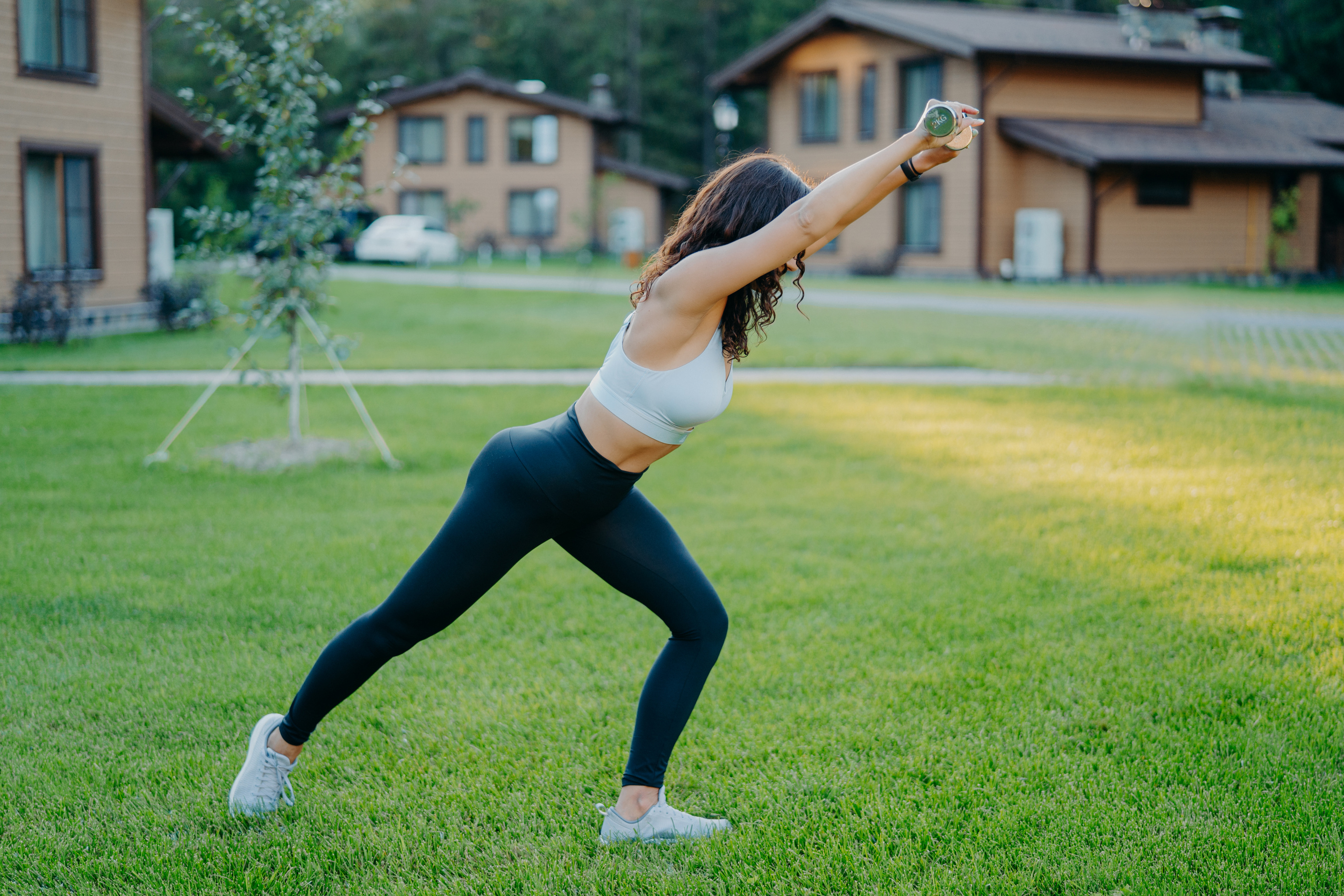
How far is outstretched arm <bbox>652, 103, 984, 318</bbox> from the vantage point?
109 inches

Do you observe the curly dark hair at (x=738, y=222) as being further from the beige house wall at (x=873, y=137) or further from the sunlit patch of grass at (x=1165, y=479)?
the beige house wall at (x=873, y=137)

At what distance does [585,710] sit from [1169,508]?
418 centimetres

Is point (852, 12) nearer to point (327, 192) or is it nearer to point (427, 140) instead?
point (427, 140)

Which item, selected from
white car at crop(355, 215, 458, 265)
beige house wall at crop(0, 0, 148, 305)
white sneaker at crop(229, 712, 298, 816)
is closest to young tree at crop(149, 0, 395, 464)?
white sneaker at crop(229, 712, 298, 816)

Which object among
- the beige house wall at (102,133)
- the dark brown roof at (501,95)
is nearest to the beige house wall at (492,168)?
the dark brown roof at (501,95)

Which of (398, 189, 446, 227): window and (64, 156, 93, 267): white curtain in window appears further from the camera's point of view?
(398, 189, 446, 227): window

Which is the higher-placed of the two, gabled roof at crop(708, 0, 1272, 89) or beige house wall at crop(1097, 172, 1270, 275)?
gabled roof at crop(708, 0, 1272, 89)

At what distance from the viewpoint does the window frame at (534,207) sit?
42.9m

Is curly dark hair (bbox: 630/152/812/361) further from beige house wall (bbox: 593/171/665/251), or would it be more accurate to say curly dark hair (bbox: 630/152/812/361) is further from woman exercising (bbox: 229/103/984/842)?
beige house wall (bbox: 593/171/665/251)

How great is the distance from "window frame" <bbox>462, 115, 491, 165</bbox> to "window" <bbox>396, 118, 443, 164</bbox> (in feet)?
3.12

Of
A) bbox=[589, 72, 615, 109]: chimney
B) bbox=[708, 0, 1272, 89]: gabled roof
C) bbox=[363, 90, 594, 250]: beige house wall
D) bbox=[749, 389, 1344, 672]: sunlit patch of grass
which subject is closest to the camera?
bbox=[749, 389, 1344, 672]: sunlit patch of grass

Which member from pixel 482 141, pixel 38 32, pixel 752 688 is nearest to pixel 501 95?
pixel 482 141

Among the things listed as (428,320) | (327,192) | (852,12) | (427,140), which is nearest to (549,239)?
(427,140)

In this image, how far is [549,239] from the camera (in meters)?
43.4
